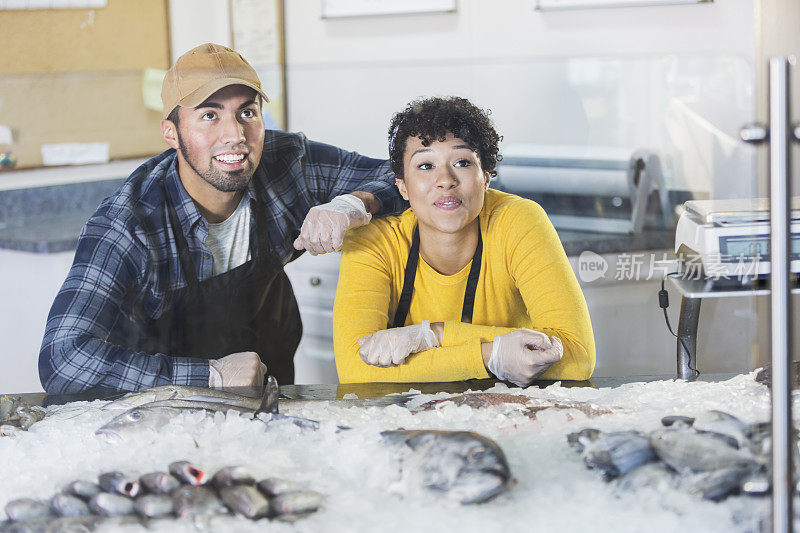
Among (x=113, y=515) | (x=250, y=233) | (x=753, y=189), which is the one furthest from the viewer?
(x=250, y=233)

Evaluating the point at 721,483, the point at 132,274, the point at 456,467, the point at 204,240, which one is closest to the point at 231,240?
the point at 204,240

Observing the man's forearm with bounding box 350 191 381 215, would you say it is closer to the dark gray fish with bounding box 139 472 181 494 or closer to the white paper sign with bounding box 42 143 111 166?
the white paper sign with bounding box 42 143 111 166

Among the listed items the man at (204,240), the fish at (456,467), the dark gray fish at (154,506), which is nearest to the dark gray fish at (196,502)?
the dark gray fish at (154,506)

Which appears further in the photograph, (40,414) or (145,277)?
(145,277)

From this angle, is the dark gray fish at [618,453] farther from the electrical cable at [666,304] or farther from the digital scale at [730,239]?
the electrical cable at [666,304]

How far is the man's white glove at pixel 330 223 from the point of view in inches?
58.7

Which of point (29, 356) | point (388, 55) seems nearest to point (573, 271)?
point (388, 55)

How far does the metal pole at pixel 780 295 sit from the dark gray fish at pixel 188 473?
706mm

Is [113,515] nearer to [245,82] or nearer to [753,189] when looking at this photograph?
[245,82]

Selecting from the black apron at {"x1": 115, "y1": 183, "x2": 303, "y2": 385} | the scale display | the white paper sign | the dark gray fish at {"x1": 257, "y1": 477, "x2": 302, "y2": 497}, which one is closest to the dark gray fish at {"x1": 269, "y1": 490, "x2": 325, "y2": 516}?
the dark gray fish at {"x1": 257, "y1": 477, "x2": 302, "y2": 497}

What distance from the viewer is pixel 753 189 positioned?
1187mm

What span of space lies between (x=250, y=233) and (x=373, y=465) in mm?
672

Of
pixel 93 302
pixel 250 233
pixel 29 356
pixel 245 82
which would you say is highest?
pixel 245 82

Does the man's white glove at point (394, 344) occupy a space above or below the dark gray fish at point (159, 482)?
above
